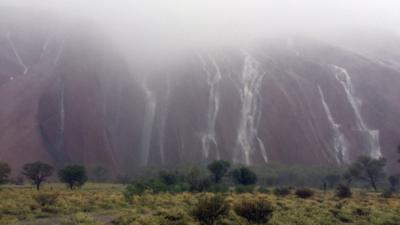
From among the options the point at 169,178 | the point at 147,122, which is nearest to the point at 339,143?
the point at 147,122

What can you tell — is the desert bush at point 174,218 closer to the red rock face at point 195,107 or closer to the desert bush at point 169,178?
the desert bush at point 169,178

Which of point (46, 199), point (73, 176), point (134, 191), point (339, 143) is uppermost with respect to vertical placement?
point (339, 143)

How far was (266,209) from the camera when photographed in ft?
→ 63.0

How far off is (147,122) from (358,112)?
127 feet

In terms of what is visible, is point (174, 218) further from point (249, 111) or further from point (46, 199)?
point (249, 111)

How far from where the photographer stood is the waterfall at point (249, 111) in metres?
78.1

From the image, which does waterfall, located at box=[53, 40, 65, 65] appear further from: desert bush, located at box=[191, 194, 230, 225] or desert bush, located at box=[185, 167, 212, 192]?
desert bush, located at box=[191, 194, 230, 225]

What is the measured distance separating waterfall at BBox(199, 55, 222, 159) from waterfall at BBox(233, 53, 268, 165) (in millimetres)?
4333

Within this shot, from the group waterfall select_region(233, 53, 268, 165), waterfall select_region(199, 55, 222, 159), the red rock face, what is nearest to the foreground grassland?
the red rock face

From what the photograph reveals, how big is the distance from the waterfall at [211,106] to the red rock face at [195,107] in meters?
0.20

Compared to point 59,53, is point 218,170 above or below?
below

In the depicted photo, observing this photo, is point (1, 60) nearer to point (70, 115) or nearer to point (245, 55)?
point (70, 115)

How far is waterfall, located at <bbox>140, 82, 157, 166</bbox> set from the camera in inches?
3116

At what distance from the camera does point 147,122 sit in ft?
283
